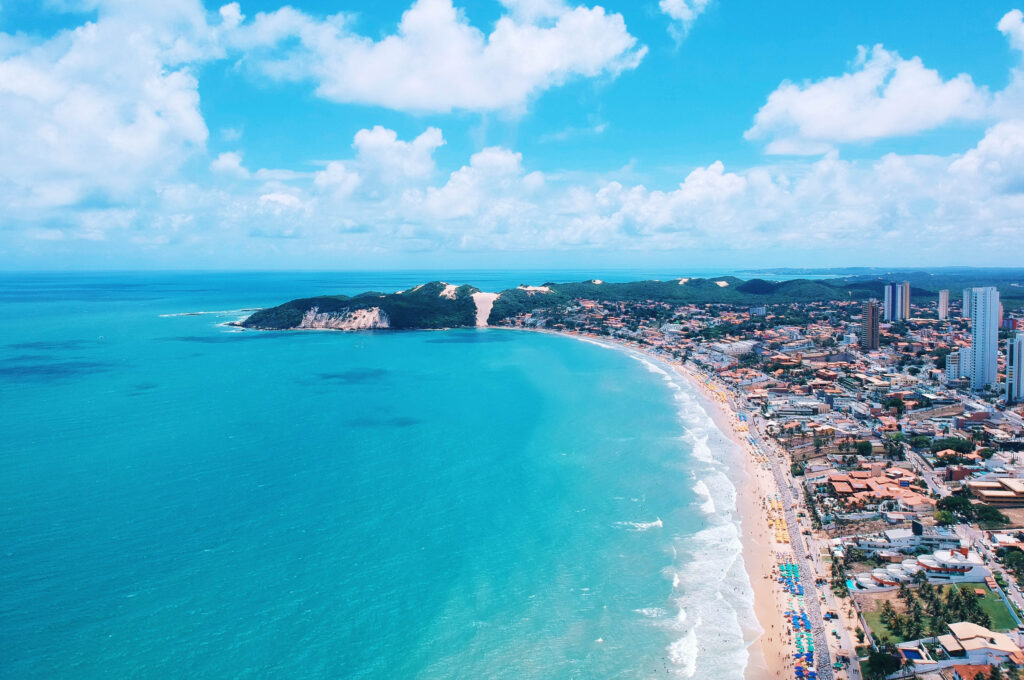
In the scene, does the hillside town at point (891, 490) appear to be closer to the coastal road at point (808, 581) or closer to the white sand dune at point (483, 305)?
the coastal road at point (808, 581)

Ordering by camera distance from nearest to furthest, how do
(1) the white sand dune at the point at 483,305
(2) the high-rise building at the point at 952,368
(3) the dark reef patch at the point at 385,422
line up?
(3) the dark reef patch at the point at 385,422 < (2) the high-rise building at the point at 952,368 < (1) the white sand dune at the point at 483,305

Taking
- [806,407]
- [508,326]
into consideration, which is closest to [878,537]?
[806,407]

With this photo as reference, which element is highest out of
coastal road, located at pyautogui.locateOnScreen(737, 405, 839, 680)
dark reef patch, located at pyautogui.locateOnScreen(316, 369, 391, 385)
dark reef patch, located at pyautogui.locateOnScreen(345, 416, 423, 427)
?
dark reef patch, located at pyautogui.locateOnScreen(316, 369, 391, 385)

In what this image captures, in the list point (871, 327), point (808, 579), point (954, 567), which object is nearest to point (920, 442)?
point (954, 567)

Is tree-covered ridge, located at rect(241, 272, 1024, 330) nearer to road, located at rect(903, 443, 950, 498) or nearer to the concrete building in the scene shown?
road, located at rect(903, 443, 950, 498)

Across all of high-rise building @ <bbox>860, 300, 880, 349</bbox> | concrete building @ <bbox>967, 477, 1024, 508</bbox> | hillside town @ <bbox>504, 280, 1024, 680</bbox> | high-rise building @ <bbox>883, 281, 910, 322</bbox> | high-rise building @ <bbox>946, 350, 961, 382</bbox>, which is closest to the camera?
hillside town @ <bbox>504, 280, 1024, 680</bbox>

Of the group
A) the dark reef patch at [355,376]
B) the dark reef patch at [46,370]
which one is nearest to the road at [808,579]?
the dark reef patch at [355,376]

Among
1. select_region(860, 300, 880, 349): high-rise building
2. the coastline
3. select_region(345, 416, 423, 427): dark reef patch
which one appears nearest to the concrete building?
the coastline

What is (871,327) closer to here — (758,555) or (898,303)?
(898,303)
